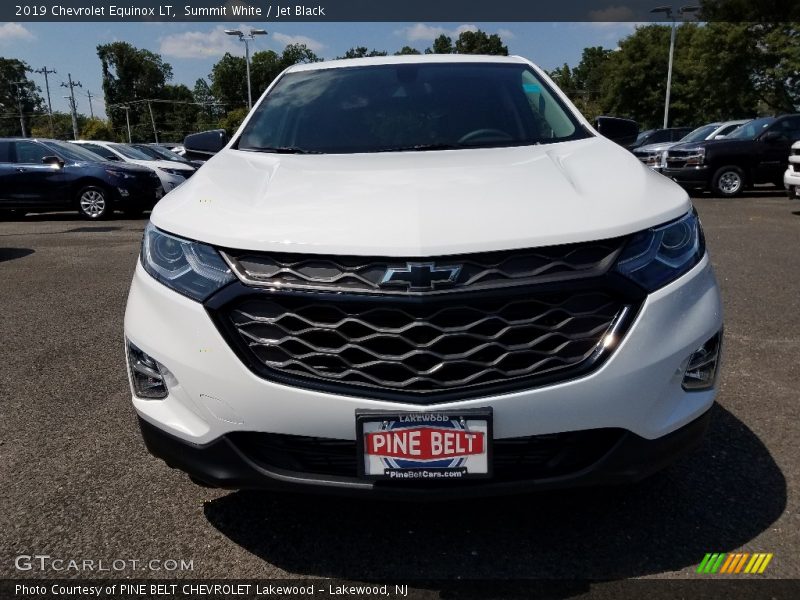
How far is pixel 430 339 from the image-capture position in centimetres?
176

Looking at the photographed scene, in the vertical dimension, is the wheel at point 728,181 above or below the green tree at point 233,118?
below

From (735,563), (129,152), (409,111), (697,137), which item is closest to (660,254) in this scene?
(735,563)

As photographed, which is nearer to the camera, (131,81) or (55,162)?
(55,162)

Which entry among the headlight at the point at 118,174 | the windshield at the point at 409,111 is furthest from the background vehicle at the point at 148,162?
the windshield at the point at 409,111

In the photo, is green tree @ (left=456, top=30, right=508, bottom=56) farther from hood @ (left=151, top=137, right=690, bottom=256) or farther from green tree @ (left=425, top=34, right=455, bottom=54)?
hood @ (left=151, top=137, right=690, bottom=256)

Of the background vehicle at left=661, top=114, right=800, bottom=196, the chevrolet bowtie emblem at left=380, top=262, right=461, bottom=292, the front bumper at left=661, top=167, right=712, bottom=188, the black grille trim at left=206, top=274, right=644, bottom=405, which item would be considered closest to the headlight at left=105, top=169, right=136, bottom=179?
the front bumper at left=661, top=167, right=712, bottom=188

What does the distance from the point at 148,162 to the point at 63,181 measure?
1930 mm

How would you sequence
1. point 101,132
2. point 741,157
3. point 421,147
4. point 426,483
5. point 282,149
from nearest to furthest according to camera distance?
point 426,483
point 421,147
point 282,149
point 741,157
point 101,132

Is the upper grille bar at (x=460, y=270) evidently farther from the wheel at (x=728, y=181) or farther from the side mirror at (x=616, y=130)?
the wheel at (x=728, y=181)

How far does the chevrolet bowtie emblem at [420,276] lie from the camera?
1.72 metres

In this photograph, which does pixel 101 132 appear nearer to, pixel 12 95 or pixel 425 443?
pixel 12 95

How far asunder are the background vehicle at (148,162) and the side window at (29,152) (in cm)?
120

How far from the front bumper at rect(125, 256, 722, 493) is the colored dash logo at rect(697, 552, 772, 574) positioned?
368 millimetres

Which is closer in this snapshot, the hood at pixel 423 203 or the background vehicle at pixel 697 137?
the hood at pixel 423 203
